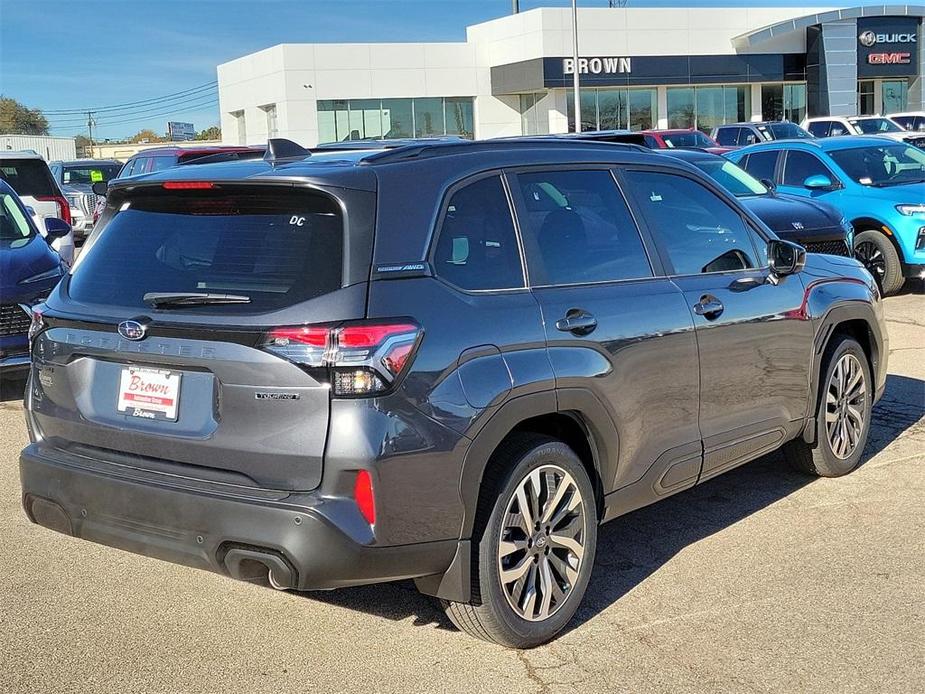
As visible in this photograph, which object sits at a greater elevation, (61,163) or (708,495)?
(61,163)

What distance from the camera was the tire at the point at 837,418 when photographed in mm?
5836

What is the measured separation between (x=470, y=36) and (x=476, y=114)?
405cm

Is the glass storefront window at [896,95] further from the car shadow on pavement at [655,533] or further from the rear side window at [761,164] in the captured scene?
the car shadow on pavement at [655,533]

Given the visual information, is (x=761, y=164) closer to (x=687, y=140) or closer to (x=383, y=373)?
(x=687, y=140)

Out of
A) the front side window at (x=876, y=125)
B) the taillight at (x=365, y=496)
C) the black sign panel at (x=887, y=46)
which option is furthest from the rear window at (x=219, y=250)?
the black sign panel at (x=887, y=46)

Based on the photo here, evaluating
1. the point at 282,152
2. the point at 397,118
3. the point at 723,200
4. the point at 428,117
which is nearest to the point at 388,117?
the point at 397,118

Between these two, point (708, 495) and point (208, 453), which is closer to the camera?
point (208, 453)

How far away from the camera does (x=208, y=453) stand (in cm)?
363

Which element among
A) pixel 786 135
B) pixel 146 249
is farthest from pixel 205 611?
pixel 786 135

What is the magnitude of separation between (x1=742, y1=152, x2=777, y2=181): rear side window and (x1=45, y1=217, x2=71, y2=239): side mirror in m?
→ 8.47

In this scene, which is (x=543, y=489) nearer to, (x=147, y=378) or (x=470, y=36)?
(x=147, y=378)

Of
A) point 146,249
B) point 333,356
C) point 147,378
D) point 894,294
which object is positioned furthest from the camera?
point 894,294

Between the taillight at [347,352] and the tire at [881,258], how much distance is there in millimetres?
10186

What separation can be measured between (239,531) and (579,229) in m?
1.87
